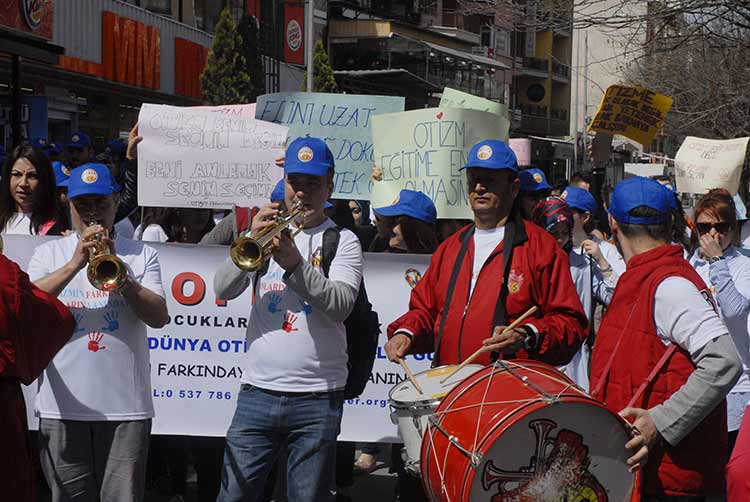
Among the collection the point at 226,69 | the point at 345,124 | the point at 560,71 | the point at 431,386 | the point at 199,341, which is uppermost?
the point at 560,71

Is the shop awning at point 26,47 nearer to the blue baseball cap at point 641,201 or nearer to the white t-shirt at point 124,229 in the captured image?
the white t-shirt at point 124,229

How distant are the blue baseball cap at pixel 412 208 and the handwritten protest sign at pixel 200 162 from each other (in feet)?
2.49

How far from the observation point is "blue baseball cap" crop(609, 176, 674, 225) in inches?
149

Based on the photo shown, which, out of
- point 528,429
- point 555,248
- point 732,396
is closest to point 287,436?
point 555,248

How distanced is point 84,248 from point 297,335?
0.92 metres

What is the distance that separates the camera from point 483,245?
14.8 feet

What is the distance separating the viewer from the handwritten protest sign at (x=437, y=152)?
22.7 feet

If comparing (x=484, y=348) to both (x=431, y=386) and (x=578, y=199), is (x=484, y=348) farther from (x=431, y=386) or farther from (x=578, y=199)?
(x=578, y=199)

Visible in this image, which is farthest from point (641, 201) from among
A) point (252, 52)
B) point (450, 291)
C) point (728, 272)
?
point (252, 52)

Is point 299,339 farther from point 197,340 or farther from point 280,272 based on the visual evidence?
point 197,340

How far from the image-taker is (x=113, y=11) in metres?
21.1

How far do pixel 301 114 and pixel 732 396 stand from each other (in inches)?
128

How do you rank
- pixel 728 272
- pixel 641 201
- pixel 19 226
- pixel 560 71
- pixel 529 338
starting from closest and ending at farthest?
pixel 641 201 < pixel 529 338 < pixel 728 272 < pixel 19 226 < pixel 560 71

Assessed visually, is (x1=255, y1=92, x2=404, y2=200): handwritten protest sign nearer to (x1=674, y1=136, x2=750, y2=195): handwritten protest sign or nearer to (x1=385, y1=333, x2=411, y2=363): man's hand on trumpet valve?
(x1=385, y1=333, x2=411, y2=363): man's hand on trumpet valve
